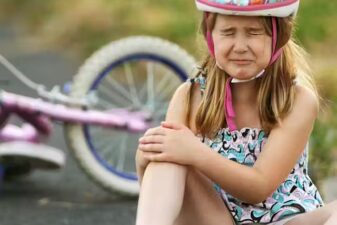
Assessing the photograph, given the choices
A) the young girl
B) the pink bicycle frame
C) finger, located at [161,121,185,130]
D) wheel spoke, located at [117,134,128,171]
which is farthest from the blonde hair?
wheel spoke, located at [117,134,128,171]

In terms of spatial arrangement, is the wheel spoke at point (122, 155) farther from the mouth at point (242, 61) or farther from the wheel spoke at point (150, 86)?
the mouth at point (242, 61)

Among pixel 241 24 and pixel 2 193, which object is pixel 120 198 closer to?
pixel 2 193

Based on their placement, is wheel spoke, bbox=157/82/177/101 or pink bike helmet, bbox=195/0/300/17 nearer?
pink bike helmet, bbox=195/0/300/17

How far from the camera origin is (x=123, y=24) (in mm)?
8453

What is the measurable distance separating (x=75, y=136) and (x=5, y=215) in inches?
18.3

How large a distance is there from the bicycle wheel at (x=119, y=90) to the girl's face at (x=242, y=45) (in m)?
1.72

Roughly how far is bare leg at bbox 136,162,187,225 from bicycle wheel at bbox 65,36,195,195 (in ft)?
5.67

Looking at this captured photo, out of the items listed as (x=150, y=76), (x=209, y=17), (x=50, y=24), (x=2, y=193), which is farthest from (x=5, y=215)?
(x=50, y=24)

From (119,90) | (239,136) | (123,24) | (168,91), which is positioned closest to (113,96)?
(119,90)

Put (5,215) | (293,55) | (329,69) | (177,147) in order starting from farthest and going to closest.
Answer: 1. (329,69)
2. (5,215)
3. (293,55)
4. (177,147)

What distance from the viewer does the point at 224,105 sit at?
3.29 m

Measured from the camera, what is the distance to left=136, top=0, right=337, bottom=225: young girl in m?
3.16

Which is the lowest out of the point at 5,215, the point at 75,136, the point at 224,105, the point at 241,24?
the point at 5,215

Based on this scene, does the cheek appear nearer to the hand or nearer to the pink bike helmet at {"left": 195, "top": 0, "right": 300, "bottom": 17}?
the pink bike helmet at {"left": 195, "top": 0, "right": 300, "bottom": 17}
